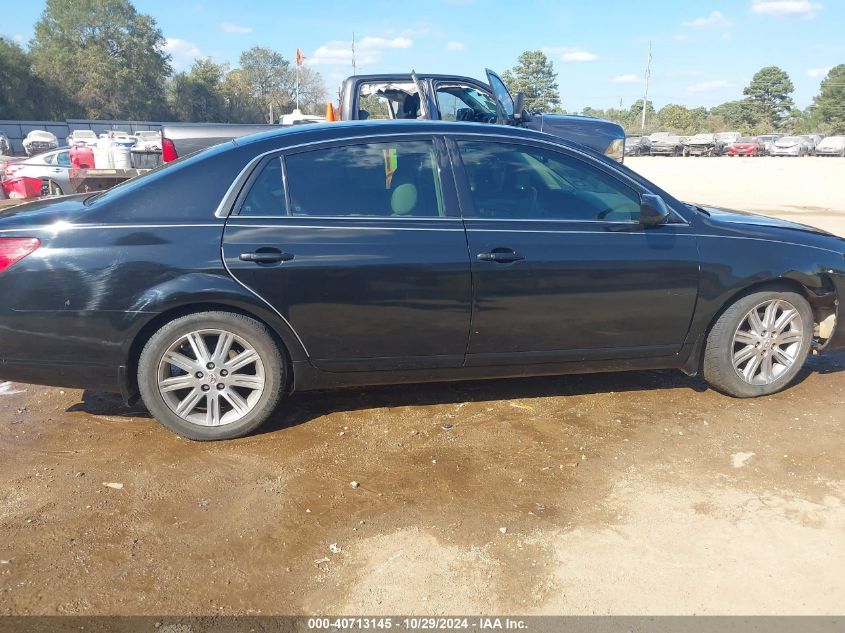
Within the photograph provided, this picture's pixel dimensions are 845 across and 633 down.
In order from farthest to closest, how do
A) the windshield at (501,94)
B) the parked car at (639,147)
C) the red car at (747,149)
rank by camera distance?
the parked car at (639,147) < the red car at (747,149) < the windshield at (501,94)

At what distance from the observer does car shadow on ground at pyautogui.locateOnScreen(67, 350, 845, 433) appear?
4129mm

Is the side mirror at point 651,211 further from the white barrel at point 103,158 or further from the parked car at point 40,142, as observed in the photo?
the parked car at point 40,142

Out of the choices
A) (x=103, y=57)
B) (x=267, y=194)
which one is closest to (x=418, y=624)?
(x=267, y=194)

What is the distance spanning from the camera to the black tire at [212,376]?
354 centimetres

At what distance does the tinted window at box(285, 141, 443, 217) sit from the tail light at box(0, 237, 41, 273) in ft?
4.32

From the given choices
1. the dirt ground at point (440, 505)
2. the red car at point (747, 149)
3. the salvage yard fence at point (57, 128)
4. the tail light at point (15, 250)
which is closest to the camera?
the dirt ground at point (440, 505)

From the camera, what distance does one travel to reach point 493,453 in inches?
141

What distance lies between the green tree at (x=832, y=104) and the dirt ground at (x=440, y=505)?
8159 cm

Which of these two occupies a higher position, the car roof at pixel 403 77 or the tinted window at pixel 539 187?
the car roof at pixel 403 77

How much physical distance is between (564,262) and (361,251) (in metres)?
1.15

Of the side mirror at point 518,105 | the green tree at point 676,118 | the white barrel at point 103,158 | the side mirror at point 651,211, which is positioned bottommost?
the white barrel at point 103,158

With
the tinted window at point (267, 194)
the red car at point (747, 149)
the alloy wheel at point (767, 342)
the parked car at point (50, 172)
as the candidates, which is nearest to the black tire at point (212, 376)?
the tinted window at point (267, 194)

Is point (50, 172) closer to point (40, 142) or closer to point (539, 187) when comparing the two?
point (539, 187)

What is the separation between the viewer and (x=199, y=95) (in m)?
79.4
